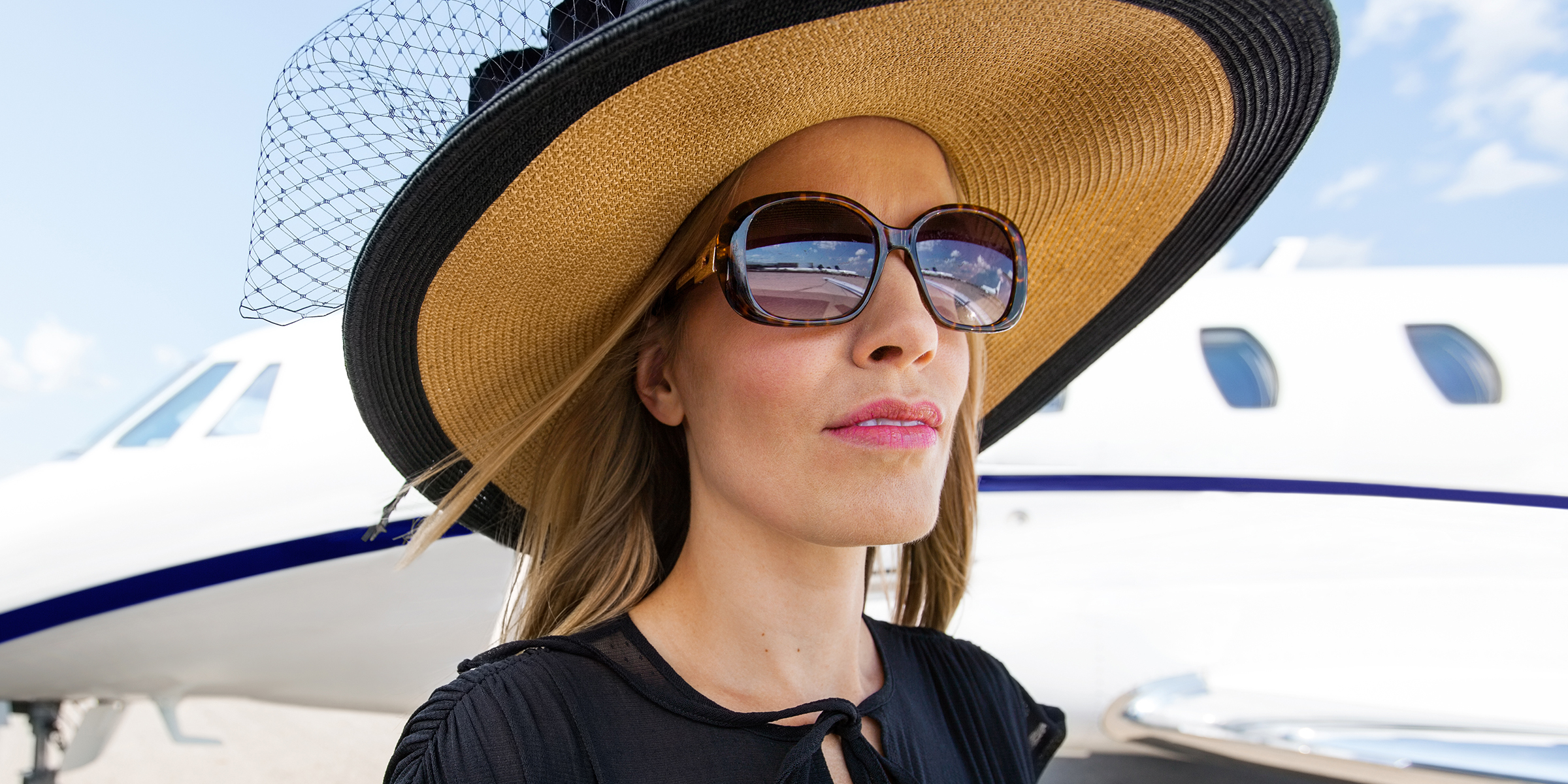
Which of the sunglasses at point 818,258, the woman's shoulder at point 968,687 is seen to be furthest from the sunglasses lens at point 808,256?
the woman's shoulder at point 968,687

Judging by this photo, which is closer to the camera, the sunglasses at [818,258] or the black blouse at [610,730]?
the black blouse at [610,730]

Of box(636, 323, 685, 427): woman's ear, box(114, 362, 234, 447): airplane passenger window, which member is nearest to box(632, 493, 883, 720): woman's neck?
box(636, 323, 685, 427): woman's ear

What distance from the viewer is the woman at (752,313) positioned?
3.14 feet

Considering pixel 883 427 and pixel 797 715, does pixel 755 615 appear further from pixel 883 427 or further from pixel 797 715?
pixel 883 427

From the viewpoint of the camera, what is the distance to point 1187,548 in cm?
356

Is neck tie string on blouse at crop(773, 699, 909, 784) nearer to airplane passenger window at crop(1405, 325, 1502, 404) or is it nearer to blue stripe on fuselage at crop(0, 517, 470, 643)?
blue stripe on fuselage at crop(0, 517, 470, 643)

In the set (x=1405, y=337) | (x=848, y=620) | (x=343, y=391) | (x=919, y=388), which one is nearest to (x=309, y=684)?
(x=343, y=391)

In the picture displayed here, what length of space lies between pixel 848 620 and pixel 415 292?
651 millimetres

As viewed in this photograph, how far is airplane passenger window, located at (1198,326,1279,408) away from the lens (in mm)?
3979

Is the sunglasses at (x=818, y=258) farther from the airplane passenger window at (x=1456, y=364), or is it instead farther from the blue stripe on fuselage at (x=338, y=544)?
the airplane passenger window at (x=1456, y=364)

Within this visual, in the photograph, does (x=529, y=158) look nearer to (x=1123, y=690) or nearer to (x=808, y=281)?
(x=808, y=281)

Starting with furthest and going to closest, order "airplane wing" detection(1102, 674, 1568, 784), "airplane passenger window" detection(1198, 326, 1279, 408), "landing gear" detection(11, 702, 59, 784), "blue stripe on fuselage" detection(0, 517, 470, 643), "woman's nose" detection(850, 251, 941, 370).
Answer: "airplane passenger window" detection(1198, 326, 1279, 408)
"landing gear" detection(11, 702, 59, 784)
"blue stripe on fuselage" detection(0, 517, 470, 643)
"airplane wing" detection(1102, 674, 1568, 784)
"woman's nose" detection(850, 251, 941, 370)

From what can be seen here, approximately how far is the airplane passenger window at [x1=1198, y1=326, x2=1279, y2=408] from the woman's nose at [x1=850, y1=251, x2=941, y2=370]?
3.33 metres

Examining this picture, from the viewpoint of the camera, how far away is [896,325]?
3.35 feet
